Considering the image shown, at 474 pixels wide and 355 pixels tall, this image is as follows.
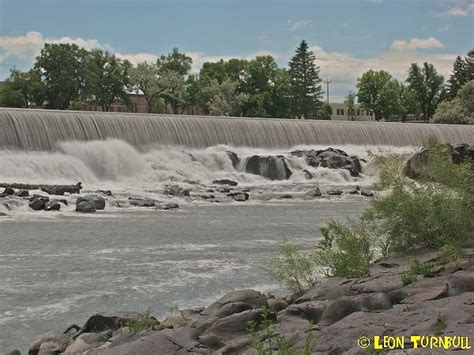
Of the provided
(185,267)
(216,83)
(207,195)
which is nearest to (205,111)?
(216,83)

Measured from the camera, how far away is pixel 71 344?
693 centimetres

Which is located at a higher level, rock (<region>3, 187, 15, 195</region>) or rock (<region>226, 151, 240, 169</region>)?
rock (<region>226, 151, 240, 169</region>)

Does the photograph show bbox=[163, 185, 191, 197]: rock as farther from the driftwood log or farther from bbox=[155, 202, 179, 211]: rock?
the driftwood log

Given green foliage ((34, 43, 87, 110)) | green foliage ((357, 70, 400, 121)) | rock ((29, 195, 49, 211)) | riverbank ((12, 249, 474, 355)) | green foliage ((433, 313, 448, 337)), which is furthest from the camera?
green foliage ((357, 70, 400, 121))

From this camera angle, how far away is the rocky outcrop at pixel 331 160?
39.9 metres

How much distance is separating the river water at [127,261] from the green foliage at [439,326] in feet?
13.9

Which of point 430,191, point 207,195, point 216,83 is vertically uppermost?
point 216,83

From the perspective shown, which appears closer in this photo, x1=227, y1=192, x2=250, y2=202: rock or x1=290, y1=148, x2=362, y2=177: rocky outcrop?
x1=227, y1=192, x2=250, y2=202: rock

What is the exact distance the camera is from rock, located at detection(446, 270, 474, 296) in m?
6.48

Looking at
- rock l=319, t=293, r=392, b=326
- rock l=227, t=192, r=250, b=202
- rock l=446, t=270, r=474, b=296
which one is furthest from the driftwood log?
rock l=446, t=270, r=474, b=296

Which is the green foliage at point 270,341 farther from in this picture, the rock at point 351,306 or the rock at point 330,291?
the rock at point 330,291

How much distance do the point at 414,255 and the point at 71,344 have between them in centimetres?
445

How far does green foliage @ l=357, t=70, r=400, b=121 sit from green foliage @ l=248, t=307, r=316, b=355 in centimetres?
9338

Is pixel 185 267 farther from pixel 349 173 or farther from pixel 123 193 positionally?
pixel 349 173
